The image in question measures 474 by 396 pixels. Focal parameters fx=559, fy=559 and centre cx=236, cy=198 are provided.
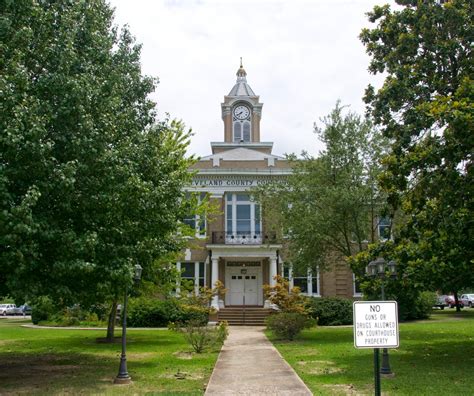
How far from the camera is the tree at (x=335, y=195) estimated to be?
2206 cm

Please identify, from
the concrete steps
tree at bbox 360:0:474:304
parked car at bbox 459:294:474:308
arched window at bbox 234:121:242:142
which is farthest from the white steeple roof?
parked car at bbox 459:294:474:308

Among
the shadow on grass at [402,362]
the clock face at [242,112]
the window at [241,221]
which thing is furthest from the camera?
the clock face at [242,112]

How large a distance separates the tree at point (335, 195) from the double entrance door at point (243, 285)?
10989mm

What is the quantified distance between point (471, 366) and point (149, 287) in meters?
12.0

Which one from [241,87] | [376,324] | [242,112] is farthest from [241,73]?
[376,324]

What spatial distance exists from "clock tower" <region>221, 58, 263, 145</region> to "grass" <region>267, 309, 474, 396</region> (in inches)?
832

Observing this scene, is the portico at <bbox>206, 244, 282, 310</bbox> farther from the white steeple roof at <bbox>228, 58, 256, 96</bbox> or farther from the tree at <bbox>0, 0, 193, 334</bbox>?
the tree at <bbox>0, 0, 193, 334</bbox>

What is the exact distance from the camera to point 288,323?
2169 centimetres

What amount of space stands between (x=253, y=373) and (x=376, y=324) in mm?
7507

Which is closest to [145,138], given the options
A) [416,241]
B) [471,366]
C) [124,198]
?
[124,198]

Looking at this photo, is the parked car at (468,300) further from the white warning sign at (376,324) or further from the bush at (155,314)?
the white warning sign at (376,324)

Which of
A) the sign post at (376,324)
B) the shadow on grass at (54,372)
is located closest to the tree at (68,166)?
the shadow on grass at (54,372)

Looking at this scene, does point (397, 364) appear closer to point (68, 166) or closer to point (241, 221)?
point (68, 166)

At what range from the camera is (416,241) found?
15273mm
